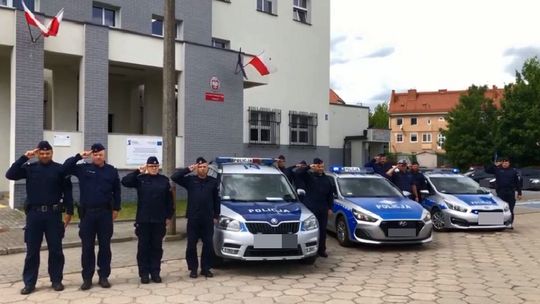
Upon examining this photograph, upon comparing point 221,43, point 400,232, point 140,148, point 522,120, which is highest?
point 221,43

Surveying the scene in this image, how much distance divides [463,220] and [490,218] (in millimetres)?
634

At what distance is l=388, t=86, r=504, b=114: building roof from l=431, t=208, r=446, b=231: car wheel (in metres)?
75.3

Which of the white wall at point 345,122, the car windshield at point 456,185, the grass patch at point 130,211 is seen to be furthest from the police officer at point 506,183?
the white wall at point 345,122

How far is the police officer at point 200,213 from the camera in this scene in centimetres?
745

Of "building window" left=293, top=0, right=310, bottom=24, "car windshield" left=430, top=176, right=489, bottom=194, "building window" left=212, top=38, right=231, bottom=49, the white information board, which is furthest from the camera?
"building window" left=293, top=0, right=310, bottom=24

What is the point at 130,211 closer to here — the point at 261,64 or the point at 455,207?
the point at 261,64

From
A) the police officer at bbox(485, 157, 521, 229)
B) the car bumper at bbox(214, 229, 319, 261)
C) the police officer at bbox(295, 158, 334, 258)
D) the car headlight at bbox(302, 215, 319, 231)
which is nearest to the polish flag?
the police officer at bbox(485, 157, 521, 229)

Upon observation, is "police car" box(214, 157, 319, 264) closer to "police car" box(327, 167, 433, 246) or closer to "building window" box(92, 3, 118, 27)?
"police car" box(327, 167, 433, 246)

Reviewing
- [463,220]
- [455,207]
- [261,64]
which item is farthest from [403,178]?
[261,64]

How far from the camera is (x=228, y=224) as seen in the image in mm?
7633

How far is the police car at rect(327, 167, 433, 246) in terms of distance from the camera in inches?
377

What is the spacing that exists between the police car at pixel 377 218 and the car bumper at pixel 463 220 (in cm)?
169

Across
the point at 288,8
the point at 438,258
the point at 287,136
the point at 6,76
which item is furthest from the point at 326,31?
the point at 438,258

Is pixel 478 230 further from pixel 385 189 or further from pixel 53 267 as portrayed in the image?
pixel 53 267
